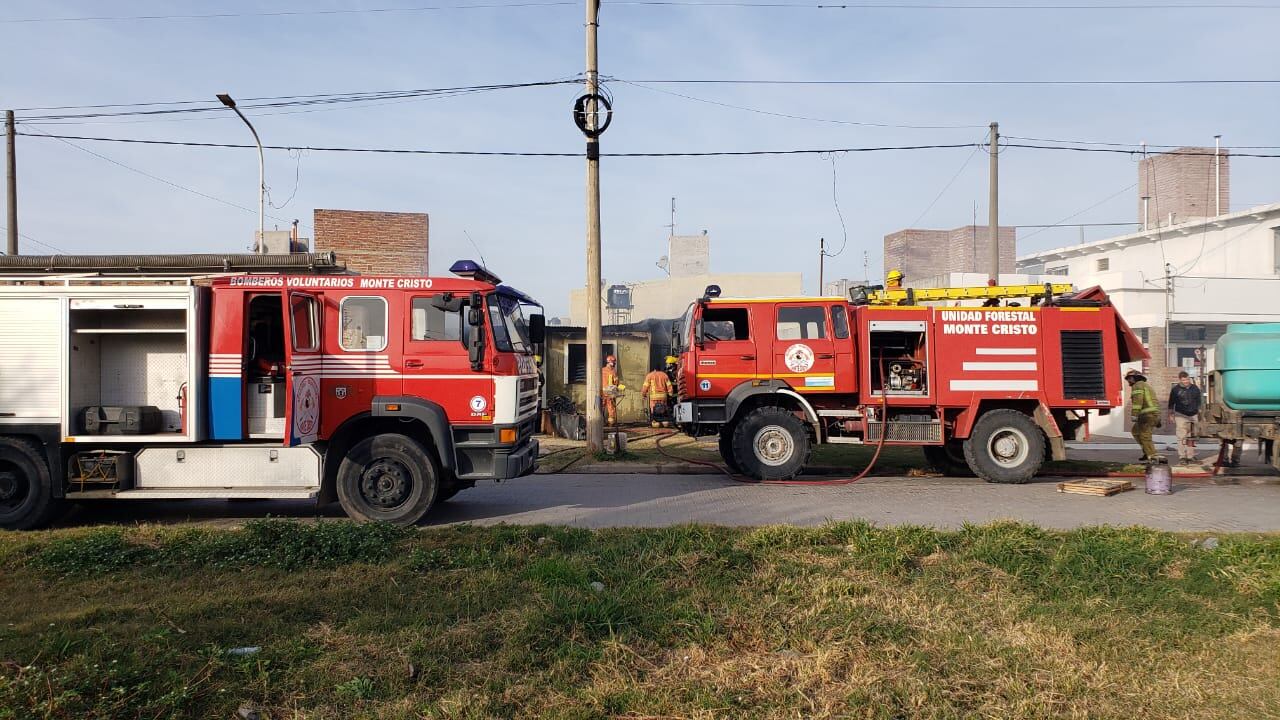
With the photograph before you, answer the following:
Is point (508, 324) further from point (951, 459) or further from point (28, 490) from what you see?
point (951, 459)

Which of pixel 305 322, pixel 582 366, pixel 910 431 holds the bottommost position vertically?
pixel 910 431

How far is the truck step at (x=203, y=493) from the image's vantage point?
8539 mm

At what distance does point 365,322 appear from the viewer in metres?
9.04

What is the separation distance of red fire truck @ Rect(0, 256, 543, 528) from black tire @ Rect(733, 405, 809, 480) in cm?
428

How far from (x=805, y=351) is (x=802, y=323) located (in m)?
0.44

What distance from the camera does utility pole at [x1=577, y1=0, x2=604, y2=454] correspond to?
14695 millimetres

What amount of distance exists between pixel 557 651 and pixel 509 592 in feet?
3.87

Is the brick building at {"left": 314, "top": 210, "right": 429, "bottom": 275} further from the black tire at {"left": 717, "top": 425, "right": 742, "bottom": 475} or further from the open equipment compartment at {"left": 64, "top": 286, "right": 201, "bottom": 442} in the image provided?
the open equipment compartment at {"left": 64, "top": 286, "right": 201, "bottom": 442}

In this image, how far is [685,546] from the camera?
6895mm

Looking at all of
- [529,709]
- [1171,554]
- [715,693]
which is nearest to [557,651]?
[529,709]

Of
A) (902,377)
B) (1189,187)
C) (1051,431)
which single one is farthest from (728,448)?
(1189,187)

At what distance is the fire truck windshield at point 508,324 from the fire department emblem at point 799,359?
4.37 metres

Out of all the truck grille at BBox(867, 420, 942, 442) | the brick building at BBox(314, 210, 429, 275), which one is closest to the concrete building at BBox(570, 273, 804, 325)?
the brick building at BBox(314, 210, 429, 275)

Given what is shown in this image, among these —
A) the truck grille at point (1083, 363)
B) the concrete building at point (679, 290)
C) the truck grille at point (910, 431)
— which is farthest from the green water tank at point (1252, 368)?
the concrete building at point (679, 290)
